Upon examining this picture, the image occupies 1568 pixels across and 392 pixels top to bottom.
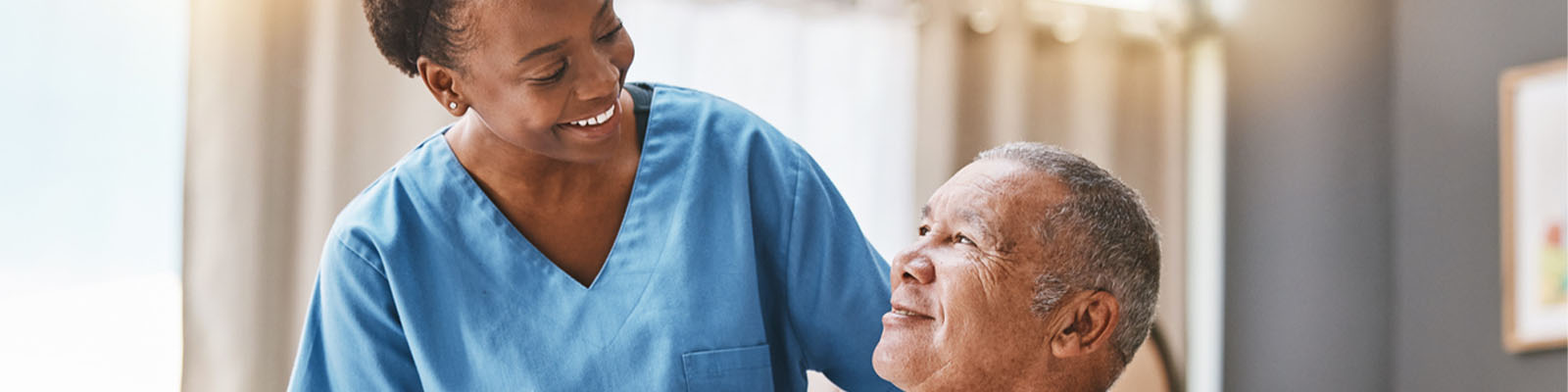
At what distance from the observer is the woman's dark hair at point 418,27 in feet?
4.28

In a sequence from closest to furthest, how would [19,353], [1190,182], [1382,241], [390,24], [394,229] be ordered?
[390,24] < [394,229] < [19,353] < [1382,241] < [1190,182]

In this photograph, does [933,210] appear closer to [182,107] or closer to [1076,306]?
[1076,306]

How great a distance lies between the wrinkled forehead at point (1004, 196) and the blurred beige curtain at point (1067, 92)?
2387mm

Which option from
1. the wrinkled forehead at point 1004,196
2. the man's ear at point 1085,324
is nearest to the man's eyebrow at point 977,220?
the wrinkled forehead at point 1004,196

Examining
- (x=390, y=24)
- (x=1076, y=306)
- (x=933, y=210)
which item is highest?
(x=390, y=24)

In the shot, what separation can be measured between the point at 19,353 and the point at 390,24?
6.75 ft

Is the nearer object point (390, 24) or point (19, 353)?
point (390, 24)

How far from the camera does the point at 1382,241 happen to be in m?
4.16

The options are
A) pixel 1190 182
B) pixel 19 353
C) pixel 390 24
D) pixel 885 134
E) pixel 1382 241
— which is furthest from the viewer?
pixel 1190 182

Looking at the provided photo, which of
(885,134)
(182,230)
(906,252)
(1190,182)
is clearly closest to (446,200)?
(906,252)

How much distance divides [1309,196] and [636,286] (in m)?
3.28

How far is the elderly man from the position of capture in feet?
4.50

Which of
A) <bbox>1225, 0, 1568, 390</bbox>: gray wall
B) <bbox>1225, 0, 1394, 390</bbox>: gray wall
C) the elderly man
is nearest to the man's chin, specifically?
the elderly man

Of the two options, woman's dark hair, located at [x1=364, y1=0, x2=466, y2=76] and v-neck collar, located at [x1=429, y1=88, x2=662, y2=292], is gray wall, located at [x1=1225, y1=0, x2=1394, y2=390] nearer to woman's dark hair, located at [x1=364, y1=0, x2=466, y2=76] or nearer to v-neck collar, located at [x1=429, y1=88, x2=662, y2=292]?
v-neck collar, located at [x1=429, y1=88, x2=662, y2=292]
